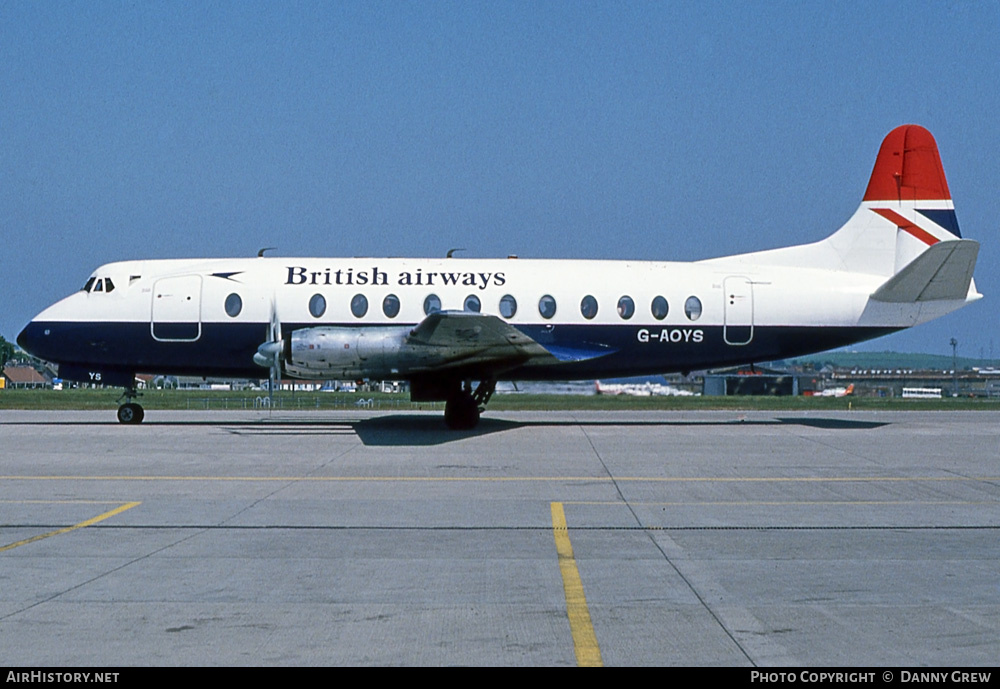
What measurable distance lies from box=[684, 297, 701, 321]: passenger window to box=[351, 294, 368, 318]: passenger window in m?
7.96

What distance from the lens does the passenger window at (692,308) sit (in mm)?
24359

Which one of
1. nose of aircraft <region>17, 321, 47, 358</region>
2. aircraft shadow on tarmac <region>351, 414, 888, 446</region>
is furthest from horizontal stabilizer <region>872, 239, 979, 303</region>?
nose of aircraft <region>17, 321, 47, 358</region>

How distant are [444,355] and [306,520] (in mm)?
10920

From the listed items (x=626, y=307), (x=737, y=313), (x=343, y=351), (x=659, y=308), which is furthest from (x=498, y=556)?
(x=737, y=313)

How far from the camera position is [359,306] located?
77.3 feet

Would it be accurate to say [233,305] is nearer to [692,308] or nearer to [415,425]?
[415,425]

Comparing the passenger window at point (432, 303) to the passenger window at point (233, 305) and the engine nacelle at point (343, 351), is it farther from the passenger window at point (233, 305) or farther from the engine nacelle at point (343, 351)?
the passenger window at point (233, 305)

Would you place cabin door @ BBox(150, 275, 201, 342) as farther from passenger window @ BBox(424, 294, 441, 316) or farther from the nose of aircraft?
passenger window @ BBox(424, 294, 441, 316)

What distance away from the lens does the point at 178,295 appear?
23.8 meters

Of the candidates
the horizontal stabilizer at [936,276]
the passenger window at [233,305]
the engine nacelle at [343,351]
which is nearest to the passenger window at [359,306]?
the engine nacelle at [343,351]

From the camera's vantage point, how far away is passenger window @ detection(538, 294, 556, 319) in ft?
78.5

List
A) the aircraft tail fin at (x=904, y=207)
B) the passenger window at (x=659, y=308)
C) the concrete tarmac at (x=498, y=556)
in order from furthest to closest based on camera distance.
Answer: the aircraft tail fin at (x=904, y=207)
the passenger window at (x=659, y=308)
the concrete tarmac at (x=498, y=556)

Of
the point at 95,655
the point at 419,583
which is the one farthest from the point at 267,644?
the point at 419,583

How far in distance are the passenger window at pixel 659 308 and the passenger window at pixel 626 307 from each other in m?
0.49
